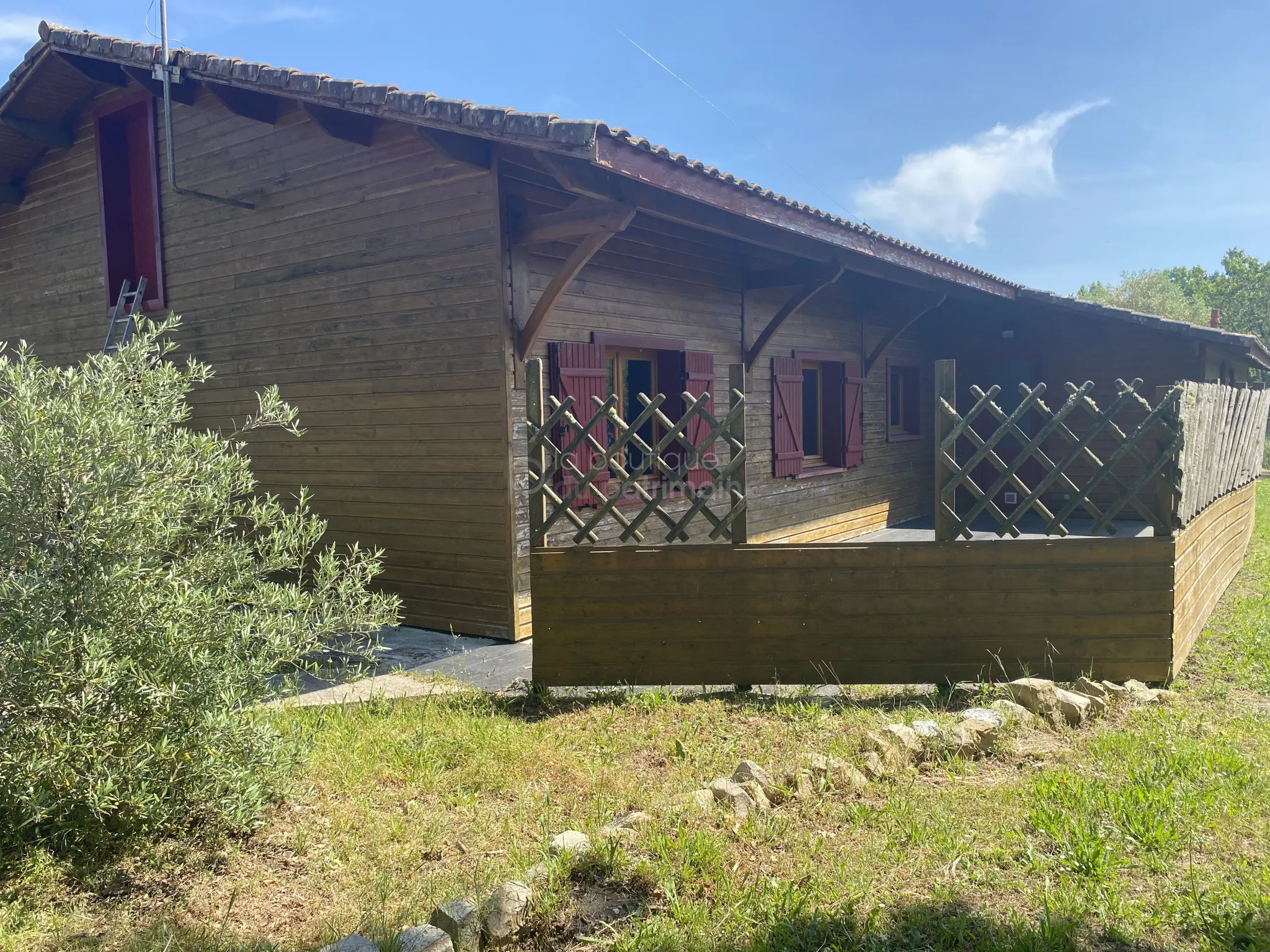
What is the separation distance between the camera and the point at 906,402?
43.3 feet

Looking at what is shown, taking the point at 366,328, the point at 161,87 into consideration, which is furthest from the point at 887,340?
the point at 161,87

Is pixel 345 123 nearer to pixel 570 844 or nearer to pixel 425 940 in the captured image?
pixel 570 844

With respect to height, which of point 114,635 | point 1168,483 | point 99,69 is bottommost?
point 114,635

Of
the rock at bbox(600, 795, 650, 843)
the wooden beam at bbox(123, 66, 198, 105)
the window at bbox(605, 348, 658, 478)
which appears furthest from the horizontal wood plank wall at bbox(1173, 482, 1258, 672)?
the wooden beam at bbox(123, 66, 198, 105)

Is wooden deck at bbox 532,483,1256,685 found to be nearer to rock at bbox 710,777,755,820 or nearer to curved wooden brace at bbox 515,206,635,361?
rock at bbox 710,777,755,820

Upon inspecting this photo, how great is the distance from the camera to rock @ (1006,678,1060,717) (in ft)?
12.8

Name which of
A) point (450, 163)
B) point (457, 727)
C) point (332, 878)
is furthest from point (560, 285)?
point (332, 878)

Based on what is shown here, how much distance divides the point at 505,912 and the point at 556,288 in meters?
4.49

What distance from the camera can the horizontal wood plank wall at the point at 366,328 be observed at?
630 cm

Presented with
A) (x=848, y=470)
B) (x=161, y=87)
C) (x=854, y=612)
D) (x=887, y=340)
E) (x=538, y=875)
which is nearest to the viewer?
(x=538, y=875)

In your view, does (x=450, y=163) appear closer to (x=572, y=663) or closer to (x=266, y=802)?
(x=572, y=663)

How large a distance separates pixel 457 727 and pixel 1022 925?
251 cm

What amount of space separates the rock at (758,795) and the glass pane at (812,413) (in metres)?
8.14

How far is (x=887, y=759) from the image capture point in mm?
3418
